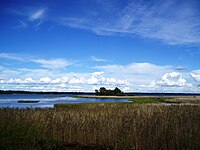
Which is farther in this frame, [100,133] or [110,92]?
[110,92]

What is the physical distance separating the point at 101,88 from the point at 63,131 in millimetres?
117579

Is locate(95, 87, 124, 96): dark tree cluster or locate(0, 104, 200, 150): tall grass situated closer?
locate(0, 104, 200, 150): tall grass

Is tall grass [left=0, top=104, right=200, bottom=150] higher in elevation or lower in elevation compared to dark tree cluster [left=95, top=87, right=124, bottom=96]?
lower

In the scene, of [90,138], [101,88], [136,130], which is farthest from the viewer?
[101,88]

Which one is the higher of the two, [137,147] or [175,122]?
[175,122]

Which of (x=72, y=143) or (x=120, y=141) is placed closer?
(x=120, y=141)

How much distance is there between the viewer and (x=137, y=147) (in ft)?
30.9

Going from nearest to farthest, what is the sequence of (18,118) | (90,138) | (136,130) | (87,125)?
(136,130)
(90,138)
(87,125)
(18,118)

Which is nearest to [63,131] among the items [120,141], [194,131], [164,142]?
[120,141]

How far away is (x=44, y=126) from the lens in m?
11.9

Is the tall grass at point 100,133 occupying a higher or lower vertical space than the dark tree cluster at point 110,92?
lower

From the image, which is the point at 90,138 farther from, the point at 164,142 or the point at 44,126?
the point at 164,142

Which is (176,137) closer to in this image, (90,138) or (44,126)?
(90,138)

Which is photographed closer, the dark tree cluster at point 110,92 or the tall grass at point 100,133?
the tall grass at point 100,133
